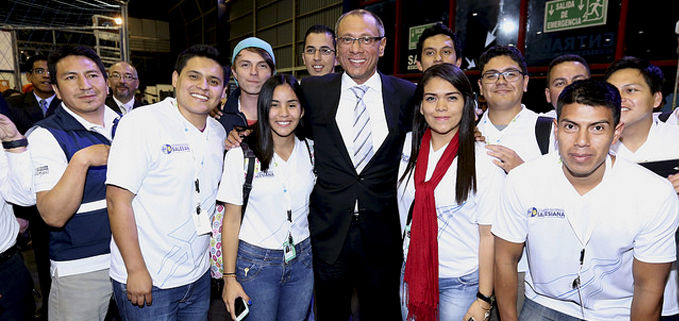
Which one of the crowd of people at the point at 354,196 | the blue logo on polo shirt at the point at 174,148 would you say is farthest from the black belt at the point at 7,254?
the blue logo on polo shirt at the point at 174,148

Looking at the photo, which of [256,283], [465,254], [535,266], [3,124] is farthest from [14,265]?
[535,266]

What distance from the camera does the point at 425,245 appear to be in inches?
75.7

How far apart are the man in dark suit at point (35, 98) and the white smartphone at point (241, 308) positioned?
3653mm

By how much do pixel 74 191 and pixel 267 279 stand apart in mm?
992

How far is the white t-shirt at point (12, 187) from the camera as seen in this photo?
67.6 inches

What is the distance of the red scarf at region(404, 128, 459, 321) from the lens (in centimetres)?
190

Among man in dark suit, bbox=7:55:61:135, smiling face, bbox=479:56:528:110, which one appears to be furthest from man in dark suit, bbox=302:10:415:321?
man in dark suit, bbox=7:55:61:135

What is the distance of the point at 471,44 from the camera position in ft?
23.7

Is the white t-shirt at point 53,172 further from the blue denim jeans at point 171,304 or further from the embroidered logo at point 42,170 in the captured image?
the blue denim jeans at point 171,304

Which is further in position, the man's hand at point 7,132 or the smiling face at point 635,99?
the smiling face at point 635,99

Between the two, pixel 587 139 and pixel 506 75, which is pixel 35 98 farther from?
pixel 587 139

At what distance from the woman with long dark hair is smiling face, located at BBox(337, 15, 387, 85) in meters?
0.43

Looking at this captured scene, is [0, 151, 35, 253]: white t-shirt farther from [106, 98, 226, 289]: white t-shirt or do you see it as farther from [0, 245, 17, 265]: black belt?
[106, 98, 226, 289]: white t-shirt

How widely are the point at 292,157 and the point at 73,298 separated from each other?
1272 mm
